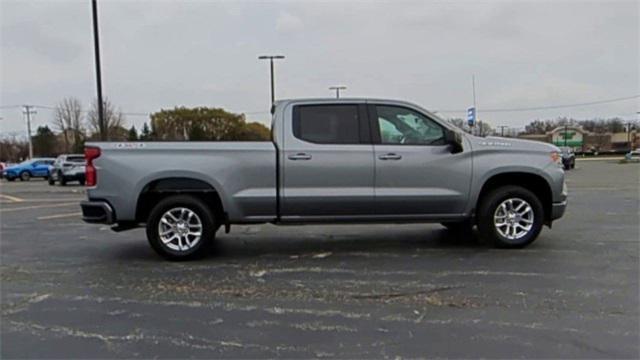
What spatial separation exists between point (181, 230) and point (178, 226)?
6cm

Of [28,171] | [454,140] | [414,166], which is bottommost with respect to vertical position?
[28,171]

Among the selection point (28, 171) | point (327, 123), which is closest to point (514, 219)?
point (327, 123)

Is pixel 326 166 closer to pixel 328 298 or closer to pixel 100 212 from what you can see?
pixel 328 298

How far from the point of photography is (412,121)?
6895mm

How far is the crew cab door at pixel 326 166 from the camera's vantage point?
662 centimetres

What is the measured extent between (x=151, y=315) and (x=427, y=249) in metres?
3.90

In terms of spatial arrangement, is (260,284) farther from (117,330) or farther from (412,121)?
(412,121)

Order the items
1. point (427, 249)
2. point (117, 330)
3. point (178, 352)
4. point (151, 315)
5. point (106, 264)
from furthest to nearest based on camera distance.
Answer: point (427, 249) → point (106, 264) → point (151, 315) → point (117, 330) → point (178, 352)

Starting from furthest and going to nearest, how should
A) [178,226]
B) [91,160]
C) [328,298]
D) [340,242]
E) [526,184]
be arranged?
1. [340,242]
2. [526,184]
3. [178,226]
4. [91,160]
5. [328,298]

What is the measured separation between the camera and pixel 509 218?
699 cm

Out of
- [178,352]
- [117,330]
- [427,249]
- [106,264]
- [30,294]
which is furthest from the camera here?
[427,249]

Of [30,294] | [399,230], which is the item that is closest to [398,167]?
[399,230]

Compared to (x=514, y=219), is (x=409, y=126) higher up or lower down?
higher up

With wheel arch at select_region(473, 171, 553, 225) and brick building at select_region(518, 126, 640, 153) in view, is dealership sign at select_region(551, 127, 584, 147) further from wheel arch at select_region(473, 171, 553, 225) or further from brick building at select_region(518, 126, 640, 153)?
wheel arch at select_region(473, 171, 553, 225)
